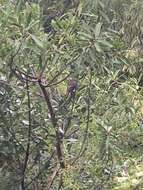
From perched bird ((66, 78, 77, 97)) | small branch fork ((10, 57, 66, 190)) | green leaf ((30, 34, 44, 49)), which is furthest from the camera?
perched bird ((66, 78, 77, 97))

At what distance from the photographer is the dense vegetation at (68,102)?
8.57 feet

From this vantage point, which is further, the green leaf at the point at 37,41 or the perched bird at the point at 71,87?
the perched bird at the point at 71,87

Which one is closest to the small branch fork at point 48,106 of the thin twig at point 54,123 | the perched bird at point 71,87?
the thin twig at point 54,123

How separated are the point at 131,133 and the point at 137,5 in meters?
3.03

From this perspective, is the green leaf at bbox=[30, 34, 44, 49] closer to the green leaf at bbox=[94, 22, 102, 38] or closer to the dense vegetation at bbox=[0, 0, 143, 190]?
the dense vegetation at bbox=[0, 0, 143, 190]

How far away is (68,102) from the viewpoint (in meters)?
3.20

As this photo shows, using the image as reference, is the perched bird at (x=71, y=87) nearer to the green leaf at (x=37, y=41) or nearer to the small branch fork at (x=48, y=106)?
the small branch fork at (x=48, y=106)

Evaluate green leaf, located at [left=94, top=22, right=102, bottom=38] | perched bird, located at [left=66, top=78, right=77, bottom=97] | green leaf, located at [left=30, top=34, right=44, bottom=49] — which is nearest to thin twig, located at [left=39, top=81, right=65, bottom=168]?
perched bird, located at [left=66, top=78, right=77, bottom=97]

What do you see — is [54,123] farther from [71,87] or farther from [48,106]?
[71,87]

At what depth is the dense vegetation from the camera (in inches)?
103

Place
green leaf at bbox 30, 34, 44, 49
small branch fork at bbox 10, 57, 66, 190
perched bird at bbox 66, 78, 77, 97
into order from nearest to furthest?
green leaf at bbox 30, 34, 44, 49
small branch fork at bbox 10, 57, 66, 190
perched bird at bbox 66, 78, 77, 97

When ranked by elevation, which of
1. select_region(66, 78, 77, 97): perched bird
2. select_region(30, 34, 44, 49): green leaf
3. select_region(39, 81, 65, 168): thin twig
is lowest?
select_region(39, 81, 65, 168): thin twig

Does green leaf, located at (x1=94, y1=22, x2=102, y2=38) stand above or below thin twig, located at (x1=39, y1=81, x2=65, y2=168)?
above

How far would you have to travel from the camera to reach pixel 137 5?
19.3 feet
